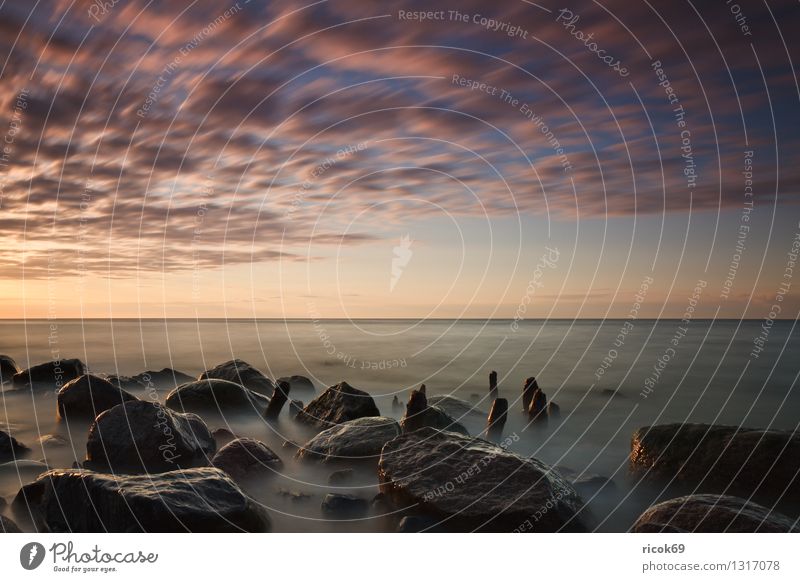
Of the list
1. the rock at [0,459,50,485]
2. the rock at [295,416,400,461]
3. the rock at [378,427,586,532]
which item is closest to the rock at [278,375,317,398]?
the rock at [295,416,400,461]

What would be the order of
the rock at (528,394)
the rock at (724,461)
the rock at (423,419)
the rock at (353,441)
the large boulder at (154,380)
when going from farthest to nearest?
the large boulder at (154,380)
the rock at (528,394)
the rock at (423,419)
the rock at (353,441)
the rock at (724,461)

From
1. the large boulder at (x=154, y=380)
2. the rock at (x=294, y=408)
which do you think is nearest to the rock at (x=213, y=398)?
the rock at (x=294, y=408)

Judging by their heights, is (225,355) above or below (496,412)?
above

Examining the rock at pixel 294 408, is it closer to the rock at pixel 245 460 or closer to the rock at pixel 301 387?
the rock at pixel 301 387

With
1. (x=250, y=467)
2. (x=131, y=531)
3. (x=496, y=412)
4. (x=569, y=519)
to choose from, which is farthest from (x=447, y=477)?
(x=496, y=412)

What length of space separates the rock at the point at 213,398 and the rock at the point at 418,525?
732 cm

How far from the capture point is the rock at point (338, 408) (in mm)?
11773

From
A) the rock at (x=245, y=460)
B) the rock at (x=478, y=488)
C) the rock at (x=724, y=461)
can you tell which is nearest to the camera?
the rock at (x=478, y=488)

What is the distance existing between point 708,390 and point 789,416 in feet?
12.6

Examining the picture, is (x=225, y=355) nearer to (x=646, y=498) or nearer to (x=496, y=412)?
(x=496, y=412)

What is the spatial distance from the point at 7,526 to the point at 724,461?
10.7 meters

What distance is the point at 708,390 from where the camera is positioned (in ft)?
64.3

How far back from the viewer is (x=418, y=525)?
7.29m

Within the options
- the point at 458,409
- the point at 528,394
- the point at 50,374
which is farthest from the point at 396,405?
the point at 50,374
